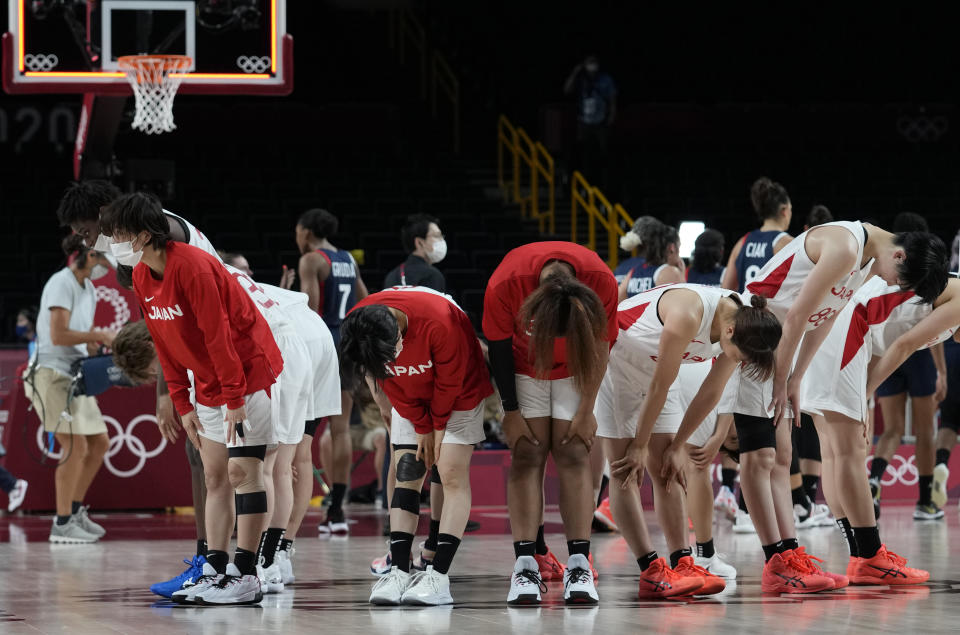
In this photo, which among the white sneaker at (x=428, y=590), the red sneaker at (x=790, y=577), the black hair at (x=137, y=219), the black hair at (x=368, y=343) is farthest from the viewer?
the red sneaker at (x=790, y=577)

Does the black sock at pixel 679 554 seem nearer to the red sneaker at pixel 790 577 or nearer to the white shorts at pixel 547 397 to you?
the red sneaker at pixel 790 577

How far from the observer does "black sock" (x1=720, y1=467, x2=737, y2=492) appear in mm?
9109

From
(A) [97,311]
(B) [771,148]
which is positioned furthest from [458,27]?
(A) [97,311]

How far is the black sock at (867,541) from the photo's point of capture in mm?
6141

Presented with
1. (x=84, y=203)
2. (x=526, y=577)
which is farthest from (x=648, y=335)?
(x=84, y=203)

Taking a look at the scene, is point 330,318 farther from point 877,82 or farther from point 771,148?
point 877,82

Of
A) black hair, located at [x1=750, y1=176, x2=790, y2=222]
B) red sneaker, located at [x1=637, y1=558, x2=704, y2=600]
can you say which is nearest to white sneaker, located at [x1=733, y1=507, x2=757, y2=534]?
black hair, located at [x1=750, y1=176, x2=790, y2=222]

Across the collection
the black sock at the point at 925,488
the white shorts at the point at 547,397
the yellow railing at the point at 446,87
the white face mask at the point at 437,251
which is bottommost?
the black sock at the point at 925,488

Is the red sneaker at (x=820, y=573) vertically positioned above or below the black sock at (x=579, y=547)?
below

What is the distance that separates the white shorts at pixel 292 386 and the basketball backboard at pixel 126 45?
13.0 ft

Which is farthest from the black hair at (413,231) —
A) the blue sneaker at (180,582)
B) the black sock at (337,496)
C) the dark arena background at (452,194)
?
the blue sneaker at (180,582)

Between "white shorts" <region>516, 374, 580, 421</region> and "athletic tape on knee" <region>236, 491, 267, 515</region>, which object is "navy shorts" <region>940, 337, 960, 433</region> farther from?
"athletic tape on knee" <region>236, 491, 267, 515</region>

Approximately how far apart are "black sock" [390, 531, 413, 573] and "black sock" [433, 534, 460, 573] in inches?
5.5

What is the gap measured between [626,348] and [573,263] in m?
0.53
